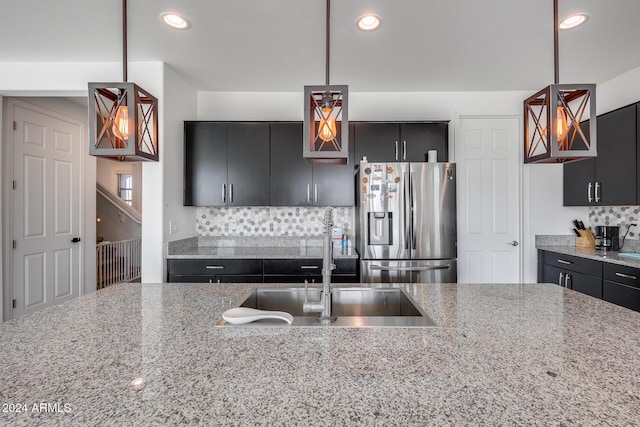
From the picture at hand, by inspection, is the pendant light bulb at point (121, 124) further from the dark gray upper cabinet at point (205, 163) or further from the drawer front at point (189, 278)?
the dark gray upper cabinet at point (205, 163)

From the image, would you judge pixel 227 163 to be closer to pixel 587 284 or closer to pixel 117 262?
pixel 117 262

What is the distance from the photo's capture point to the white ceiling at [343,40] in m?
2.03

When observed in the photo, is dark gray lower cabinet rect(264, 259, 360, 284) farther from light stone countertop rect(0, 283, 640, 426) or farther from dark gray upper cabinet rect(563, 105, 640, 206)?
dark gray upper cabinet rect(563, 105, 640, 206)

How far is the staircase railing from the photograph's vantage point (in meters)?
4.55

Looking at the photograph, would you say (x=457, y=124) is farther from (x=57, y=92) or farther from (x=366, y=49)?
(x=57, y=92)

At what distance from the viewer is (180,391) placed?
2.26ft

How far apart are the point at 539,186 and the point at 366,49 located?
7.91 feet

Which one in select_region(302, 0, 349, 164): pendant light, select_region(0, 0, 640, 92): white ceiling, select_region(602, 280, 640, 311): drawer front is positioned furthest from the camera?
select_region(602, 280, 640, 311): drawer front

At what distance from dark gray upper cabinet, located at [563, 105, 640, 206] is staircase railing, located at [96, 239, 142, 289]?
585 centimetres

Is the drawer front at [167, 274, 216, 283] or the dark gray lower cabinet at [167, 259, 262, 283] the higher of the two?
the dark gray lower cabinet at [167, 259, 262, 283]

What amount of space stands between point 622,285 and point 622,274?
0.08 metres

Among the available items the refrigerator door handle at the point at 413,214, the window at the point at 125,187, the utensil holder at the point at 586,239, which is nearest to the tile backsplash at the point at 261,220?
the refrigerator door handle at the point at 413,214

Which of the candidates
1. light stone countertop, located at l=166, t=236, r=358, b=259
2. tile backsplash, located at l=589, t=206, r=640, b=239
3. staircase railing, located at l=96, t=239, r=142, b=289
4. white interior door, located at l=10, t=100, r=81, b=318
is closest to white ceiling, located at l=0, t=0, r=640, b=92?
white interior door, located at l=10, t=100, r=81, b=318

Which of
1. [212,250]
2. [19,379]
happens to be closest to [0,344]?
[19,379]
